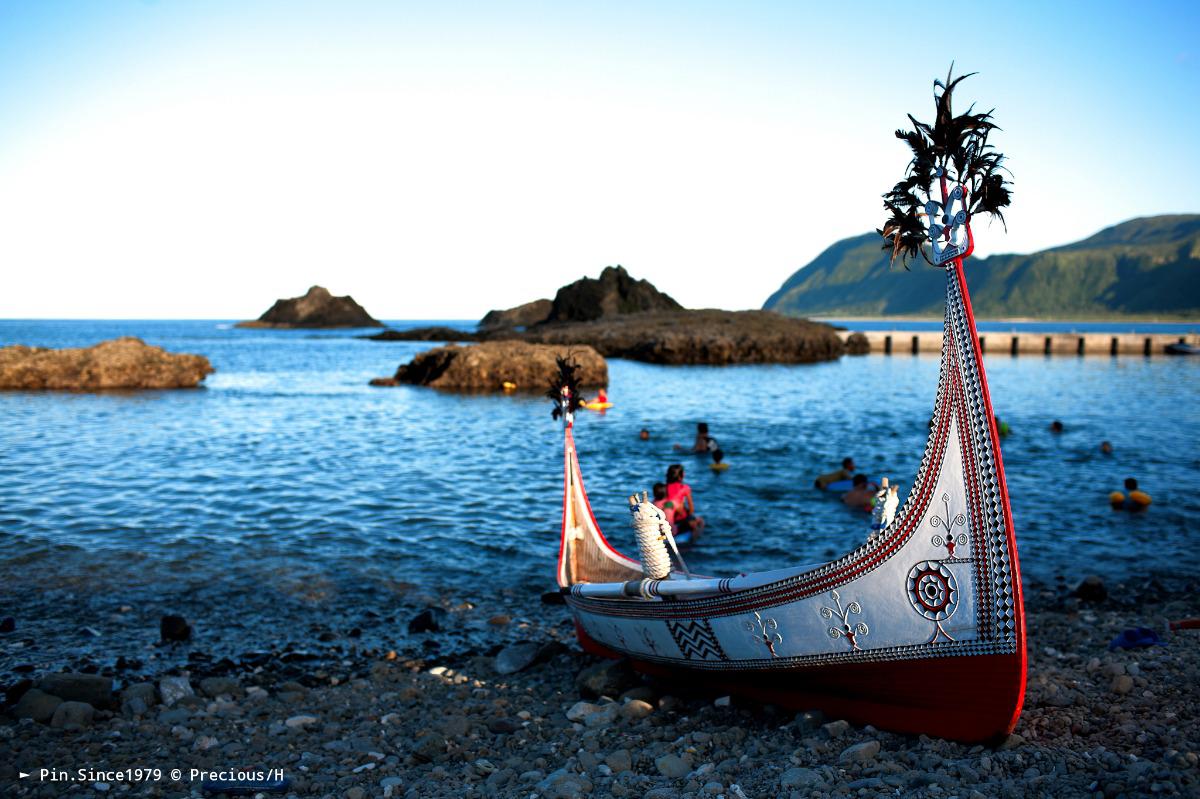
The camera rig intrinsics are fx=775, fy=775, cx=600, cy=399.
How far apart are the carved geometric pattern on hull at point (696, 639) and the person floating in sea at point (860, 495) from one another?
12.2m

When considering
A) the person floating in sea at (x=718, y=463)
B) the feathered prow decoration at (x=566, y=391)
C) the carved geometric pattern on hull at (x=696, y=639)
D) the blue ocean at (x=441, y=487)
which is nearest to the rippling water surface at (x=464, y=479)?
the blue ocean at (x=441, y=487)

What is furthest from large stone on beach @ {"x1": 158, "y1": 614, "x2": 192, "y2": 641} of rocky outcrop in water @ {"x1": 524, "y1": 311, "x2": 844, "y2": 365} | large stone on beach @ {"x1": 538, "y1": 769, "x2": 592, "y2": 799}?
rocky outcrop in water @ {"x1": 524, "y1": 311, "x2": 844, "y2": 365}

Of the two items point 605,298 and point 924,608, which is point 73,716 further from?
point 605,298

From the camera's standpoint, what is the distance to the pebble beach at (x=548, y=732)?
716 centimetres

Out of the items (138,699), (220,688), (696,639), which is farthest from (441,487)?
(696,639)

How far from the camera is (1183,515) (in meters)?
19.7

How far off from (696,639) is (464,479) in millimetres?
17656

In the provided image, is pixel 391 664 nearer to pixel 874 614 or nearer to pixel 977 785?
pixel 874 614

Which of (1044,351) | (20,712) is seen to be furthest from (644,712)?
(1044,351)

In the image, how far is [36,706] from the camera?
373 inches

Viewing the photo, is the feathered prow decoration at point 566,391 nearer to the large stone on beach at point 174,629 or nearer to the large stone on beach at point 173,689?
the large stone on beach at point 173,689

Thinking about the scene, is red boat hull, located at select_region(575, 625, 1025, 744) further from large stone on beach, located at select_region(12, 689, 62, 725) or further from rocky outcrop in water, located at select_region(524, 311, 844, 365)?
rocky outcrop in water, located at select_region(524, 311, 844, 365)

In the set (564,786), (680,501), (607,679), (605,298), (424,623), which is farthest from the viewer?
(605,298)

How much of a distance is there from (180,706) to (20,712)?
174 centimetres
